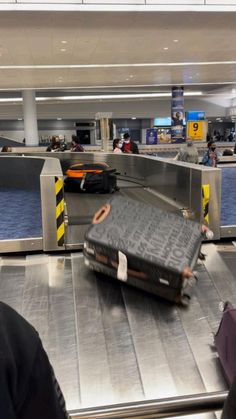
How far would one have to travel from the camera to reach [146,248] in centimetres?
351

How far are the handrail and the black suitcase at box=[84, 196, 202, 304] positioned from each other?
2.04m

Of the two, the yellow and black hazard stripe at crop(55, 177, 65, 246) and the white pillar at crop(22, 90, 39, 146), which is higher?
the white pillar at crop(22, 90, 39, 146)

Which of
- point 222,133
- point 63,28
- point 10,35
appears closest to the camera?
point 63,28

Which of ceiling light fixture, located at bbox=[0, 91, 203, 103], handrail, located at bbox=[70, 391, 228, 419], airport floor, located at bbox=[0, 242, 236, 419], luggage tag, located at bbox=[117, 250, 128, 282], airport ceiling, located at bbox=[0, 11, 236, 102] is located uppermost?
ceiling light fixture, located at bbox=[0, 91, 203, 103]

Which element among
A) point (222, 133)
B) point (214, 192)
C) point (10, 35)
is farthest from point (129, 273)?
point (222, 133)

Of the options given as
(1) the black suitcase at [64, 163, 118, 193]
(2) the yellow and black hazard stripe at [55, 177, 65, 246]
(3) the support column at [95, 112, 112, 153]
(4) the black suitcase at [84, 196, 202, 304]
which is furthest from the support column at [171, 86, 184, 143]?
(4) the black suitcase at [84, 196, 202, 304]

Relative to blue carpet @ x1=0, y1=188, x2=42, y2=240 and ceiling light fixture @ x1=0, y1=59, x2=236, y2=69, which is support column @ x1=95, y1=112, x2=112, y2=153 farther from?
blue carpet @ x1=0, y1=188, x2=42, y2=240

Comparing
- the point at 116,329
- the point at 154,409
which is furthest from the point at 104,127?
the point at 154,409

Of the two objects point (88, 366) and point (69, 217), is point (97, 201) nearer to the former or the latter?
point (69, 217)

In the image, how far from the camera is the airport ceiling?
30.7 feet

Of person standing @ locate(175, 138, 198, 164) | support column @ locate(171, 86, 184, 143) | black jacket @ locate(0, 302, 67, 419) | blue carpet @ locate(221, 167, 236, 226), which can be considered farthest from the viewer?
support column @ locate(171, 86, 184, 143)

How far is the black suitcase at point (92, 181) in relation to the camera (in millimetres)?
9344

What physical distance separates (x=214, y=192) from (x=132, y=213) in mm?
1468

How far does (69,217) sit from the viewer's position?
249 inches
